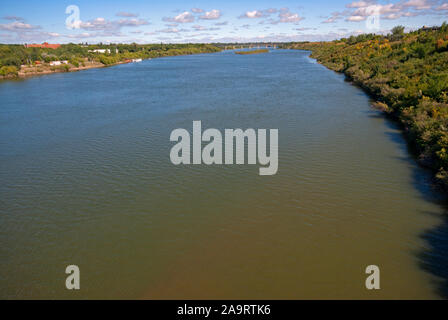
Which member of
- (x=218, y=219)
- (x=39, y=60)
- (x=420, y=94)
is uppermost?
(x=39, y=60)

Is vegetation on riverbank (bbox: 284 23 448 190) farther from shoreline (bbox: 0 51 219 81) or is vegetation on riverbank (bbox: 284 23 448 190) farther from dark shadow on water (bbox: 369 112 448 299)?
shoreline (bbox: 0 51 219 81)

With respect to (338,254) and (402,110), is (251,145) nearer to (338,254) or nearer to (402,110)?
(338,254)

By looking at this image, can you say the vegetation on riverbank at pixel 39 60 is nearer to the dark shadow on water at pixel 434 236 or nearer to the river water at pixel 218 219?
the river water at pixel 218 219

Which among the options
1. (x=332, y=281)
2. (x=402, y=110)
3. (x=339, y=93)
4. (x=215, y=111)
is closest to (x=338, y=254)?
(x=332, y=281)

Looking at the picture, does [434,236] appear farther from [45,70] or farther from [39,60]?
[39,60]

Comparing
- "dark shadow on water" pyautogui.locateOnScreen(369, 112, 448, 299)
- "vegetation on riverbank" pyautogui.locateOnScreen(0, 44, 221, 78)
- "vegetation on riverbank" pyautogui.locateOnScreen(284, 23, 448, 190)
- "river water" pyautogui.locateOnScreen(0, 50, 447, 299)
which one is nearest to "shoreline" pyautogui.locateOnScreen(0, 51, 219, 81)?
"vegetation on riverbank" pyautogui.locateOnScreen(0, 44, 221, 78)

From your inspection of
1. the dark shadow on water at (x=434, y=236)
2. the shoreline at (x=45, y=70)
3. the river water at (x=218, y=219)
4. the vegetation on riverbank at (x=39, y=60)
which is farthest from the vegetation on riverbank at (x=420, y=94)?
the vegetation on riverbank at (x=39, y=60)

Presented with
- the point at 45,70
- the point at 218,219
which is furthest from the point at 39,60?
the point at 218,219

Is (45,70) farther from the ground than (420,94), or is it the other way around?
(45,70)
